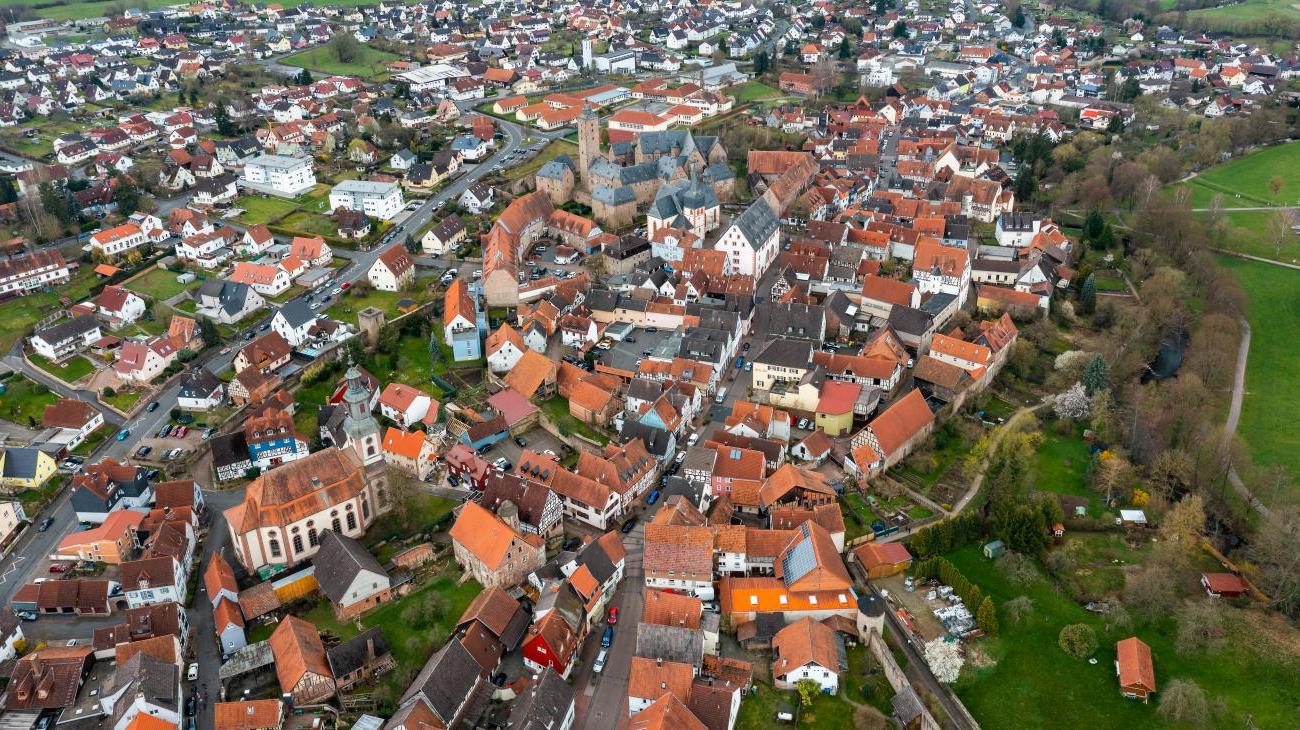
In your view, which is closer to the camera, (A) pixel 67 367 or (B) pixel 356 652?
(B) pixel 356 652

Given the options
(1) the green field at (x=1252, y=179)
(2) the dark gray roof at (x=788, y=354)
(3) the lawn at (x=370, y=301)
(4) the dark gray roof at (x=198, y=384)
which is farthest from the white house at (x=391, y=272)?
(1) the green field at (x=1252, y=179)

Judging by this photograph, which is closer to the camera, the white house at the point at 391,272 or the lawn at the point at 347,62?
the white house at the point at 391,272

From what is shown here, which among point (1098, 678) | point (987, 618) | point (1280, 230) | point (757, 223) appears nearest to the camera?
point (1098, 678)

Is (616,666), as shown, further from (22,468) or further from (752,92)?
(752,92)

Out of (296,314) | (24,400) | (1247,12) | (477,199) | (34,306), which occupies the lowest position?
(24,400)

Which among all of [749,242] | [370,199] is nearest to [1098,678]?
[749,242]

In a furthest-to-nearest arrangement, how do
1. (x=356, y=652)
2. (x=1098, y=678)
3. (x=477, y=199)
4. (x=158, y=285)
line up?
(x=477, y=199) → (x=158, y=285) → (x=356, y=652) → (x=1098, y=678)

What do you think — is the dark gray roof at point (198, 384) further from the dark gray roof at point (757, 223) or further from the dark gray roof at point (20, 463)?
the dark gray roof at point (757, 223)
